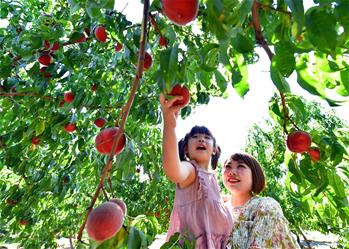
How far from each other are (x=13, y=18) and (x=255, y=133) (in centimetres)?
502

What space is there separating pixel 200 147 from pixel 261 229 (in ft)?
1.65

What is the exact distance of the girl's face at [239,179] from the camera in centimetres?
199

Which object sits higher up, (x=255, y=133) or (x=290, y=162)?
(x=255, y=133)

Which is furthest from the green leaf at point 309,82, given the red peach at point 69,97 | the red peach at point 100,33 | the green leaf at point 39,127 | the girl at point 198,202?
the green leaf at point 39,127

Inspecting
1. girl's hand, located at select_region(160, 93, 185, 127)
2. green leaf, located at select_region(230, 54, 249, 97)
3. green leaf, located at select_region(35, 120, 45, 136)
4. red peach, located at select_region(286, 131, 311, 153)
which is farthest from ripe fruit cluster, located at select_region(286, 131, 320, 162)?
green leaf, located at select_region(35, 120, 45, 136)

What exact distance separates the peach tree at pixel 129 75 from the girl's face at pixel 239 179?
370mm

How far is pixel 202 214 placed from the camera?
1.69 m

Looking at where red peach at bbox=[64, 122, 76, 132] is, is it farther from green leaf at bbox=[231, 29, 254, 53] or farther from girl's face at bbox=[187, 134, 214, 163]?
green leaf at bbox=[231, 29, 254, 53]

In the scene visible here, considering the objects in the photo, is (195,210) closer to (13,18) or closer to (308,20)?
(308,20)

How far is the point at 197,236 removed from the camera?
162 cm

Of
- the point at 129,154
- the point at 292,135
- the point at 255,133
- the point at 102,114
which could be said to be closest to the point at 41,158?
the point at 102,114

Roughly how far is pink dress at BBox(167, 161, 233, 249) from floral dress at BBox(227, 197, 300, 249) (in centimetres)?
6

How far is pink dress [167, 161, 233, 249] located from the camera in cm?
165

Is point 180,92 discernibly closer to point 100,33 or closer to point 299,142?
point 299,142
